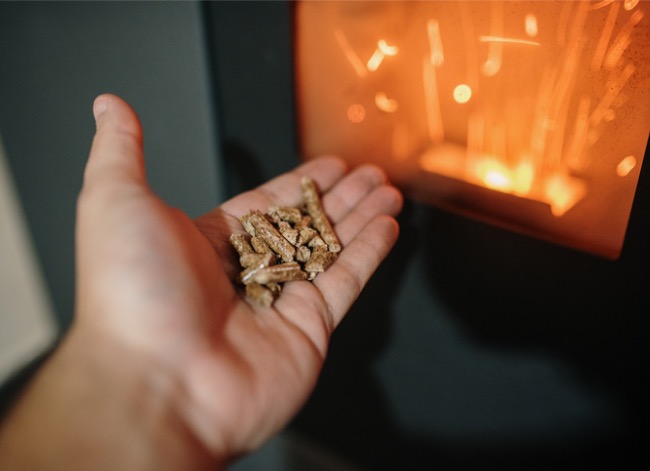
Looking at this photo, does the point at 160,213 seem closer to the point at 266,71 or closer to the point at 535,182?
the point at 266,71

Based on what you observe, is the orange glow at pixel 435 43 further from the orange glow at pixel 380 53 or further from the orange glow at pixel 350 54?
the orange glow at pixel 350 54

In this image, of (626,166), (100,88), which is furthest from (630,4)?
(100,88)

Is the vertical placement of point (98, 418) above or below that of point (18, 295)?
above

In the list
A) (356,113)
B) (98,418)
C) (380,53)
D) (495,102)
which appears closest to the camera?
(98,418)

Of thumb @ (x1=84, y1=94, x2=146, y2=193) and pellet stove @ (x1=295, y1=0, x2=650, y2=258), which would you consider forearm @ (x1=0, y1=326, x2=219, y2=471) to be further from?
pellet stove @ (x1=295, y1=0, x2=650, y2=258)

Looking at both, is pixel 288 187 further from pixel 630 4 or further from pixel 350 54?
pixel 630 4

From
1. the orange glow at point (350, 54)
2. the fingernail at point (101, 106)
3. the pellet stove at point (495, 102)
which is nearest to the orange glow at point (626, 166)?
the pellet stove at point (495, 102)

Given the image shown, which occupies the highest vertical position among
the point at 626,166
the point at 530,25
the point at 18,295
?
the point at 530,25
